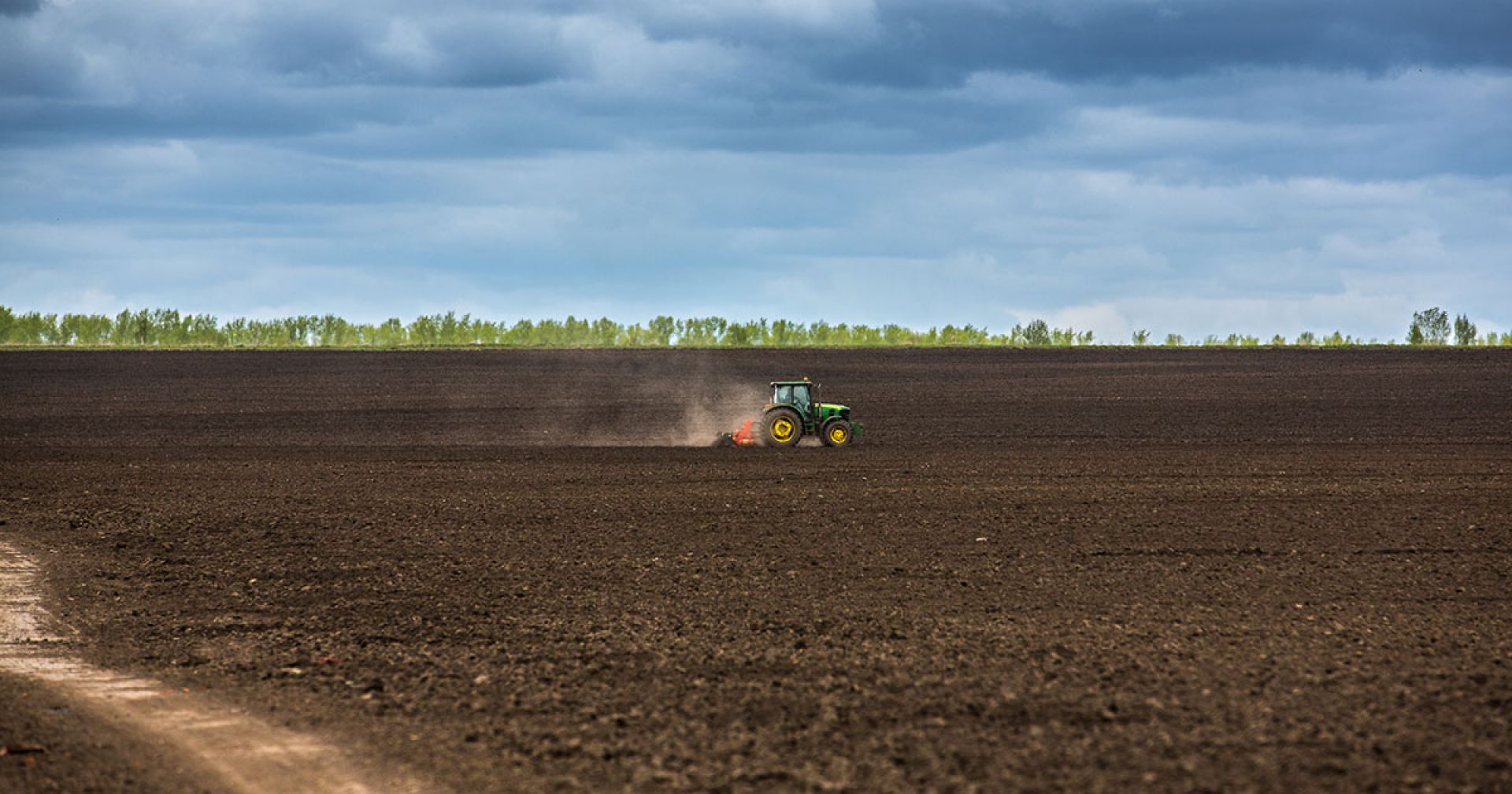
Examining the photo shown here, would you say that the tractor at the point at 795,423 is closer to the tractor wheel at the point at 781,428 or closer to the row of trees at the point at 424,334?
the tractor wheel at the point at 781,428

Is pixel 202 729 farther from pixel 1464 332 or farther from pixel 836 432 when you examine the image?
pixel 1464 332

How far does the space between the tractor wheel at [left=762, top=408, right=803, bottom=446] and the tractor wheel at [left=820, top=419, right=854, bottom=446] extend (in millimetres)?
561

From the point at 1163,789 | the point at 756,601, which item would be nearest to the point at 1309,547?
the point at 756,601

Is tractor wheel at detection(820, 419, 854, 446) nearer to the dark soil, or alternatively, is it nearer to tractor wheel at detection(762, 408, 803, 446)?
tractor wheel at detection(762, 408, 803, 446)

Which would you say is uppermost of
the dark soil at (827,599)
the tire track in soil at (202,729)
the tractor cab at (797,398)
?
the tractor cab at (797,398)

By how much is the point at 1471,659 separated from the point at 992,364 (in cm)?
4380

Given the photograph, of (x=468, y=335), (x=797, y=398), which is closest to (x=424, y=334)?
(x=468, y=335)

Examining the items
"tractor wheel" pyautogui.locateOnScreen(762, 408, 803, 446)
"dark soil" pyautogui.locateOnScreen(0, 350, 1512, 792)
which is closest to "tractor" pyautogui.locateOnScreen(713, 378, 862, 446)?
"tractor wheel" pyautogui.locateOnScreen(762, 408, 803, 446)

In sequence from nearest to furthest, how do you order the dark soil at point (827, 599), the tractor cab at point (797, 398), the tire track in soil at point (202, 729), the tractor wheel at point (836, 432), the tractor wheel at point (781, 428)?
the tire track in soil at point (202, 729) < the dark soil at point (827, 599) < the tractor wheel at point (781, 428) < the tractor wheel at point (836, 432) < the tractor cab at point (797, 398)

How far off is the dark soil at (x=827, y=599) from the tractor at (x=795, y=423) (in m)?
1.10

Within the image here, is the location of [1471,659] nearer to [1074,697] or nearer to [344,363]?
[1074,697]

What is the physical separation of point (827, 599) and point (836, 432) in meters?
15.7

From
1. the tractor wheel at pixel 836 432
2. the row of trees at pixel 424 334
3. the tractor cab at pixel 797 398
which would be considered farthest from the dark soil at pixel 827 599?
the row of trees at pixel 424 334

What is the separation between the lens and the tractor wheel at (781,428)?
93.4 feet
